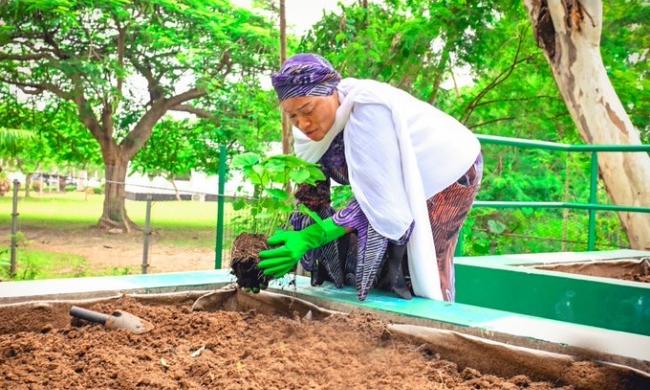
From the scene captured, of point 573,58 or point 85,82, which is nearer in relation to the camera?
point 573,58

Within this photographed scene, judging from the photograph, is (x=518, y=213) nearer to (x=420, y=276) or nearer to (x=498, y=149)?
(x=498, y=149)

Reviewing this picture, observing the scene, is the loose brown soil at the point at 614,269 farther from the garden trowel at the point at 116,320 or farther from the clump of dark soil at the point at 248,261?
the garden trowel at the point at 116,320

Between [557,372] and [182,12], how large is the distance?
13.8 m

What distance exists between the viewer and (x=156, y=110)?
1630 cm

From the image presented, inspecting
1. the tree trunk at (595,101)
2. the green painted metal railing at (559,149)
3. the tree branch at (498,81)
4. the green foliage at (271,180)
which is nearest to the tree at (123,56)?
the tree branch at (498,81)

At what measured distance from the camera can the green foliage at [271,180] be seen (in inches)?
82.1

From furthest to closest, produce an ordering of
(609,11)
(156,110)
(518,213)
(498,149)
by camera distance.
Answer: (156,110) < (498,149) < (609,11) < (518,213)

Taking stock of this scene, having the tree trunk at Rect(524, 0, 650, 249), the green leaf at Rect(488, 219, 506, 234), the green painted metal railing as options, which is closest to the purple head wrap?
the green painted metal railing

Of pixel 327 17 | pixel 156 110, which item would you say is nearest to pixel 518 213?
pixel 327 17

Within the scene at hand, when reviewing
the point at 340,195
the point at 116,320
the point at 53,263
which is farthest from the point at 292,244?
the point at 53,263

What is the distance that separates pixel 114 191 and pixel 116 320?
14.8 m

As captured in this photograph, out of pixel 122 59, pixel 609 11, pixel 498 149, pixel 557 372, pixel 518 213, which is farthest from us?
pixel 122 59

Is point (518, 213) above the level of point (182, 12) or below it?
below

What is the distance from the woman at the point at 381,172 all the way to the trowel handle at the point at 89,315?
451 millimetres
